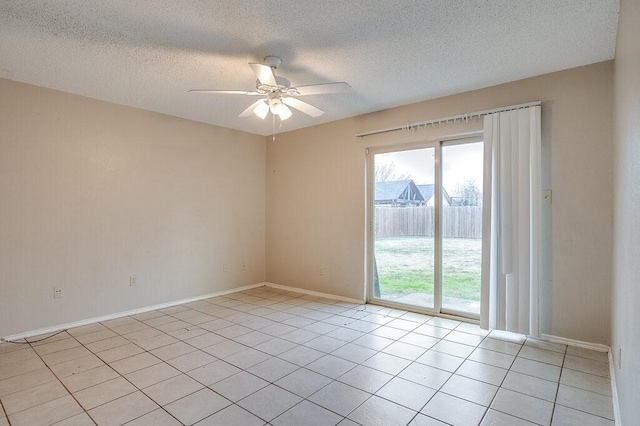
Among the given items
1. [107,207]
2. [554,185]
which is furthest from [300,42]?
[107,207]

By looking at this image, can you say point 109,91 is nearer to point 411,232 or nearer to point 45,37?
point 45,37

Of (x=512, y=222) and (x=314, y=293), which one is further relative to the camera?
(x=314, y=293)

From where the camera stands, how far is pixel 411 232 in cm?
411

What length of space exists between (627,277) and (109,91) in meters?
4.54

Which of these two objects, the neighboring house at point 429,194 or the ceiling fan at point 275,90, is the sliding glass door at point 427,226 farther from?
the ceiling fan at point 275,90

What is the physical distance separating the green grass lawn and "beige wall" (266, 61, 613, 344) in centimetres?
34

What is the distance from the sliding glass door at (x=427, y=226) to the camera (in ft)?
12.0

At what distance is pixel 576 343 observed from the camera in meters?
2.95

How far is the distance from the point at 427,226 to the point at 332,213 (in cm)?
138

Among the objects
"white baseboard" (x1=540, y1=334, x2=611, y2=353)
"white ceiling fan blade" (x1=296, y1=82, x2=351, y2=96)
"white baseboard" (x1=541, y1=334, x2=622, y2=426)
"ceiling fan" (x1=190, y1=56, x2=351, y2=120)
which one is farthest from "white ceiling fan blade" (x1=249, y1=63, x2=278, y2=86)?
"white baseboard" (x1=540, y1=334, x2=611, y2=353)

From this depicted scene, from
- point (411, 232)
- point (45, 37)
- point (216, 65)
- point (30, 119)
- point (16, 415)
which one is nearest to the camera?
point (16, 415)

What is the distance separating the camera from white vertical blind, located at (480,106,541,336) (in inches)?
121

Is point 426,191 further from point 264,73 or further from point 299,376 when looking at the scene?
point 299,376

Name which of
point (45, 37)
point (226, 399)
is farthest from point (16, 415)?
point (45, 37)
